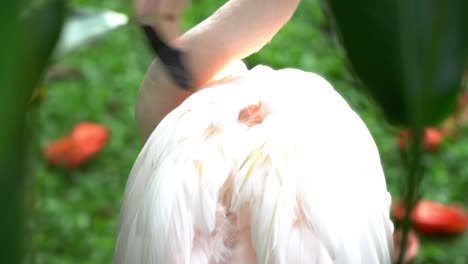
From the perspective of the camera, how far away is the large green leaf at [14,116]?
0.46 metres

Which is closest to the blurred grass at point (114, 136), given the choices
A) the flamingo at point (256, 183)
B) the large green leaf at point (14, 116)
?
the flamingo at point (256, 183)

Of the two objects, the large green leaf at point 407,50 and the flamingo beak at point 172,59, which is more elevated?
the large green leaf at point 407,50

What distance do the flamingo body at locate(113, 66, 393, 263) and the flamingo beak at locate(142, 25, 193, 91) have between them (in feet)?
0.21

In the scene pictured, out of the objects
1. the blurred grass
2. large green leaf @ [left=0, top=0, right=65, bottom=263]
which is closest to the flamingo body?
large green leaf @ [left=0, top=0, right=65, bottom=263]

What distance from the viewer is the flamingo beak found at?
4.09ft

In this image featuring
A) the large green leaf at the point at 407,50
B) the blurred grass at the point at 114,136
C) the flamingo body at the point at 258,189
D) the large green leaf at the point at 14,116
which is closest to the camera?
the large green leaf at the point at 14,116

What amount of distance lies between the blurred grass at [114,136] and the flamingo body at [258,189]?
878mm

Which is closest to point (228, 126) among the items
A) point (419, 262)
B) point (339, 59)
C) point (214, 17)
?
point (214, 17)

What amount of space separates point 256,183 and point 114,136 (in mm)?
1799

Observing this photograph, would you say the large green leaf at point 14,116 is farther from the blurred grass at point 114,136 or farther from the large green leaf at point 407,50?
the blurred grass at point 114,136

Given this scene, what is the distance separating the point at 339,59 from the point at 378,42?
258cm

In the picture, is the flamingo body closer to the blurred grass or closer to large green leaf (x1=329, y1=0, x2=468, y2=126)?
large green leaf (x1=329, y1=0, x2=468, y2=126)

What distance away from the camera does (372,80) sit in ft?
2.62

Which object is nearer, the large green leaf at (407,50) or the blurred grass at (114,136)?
the large green leaf at (407,50)
